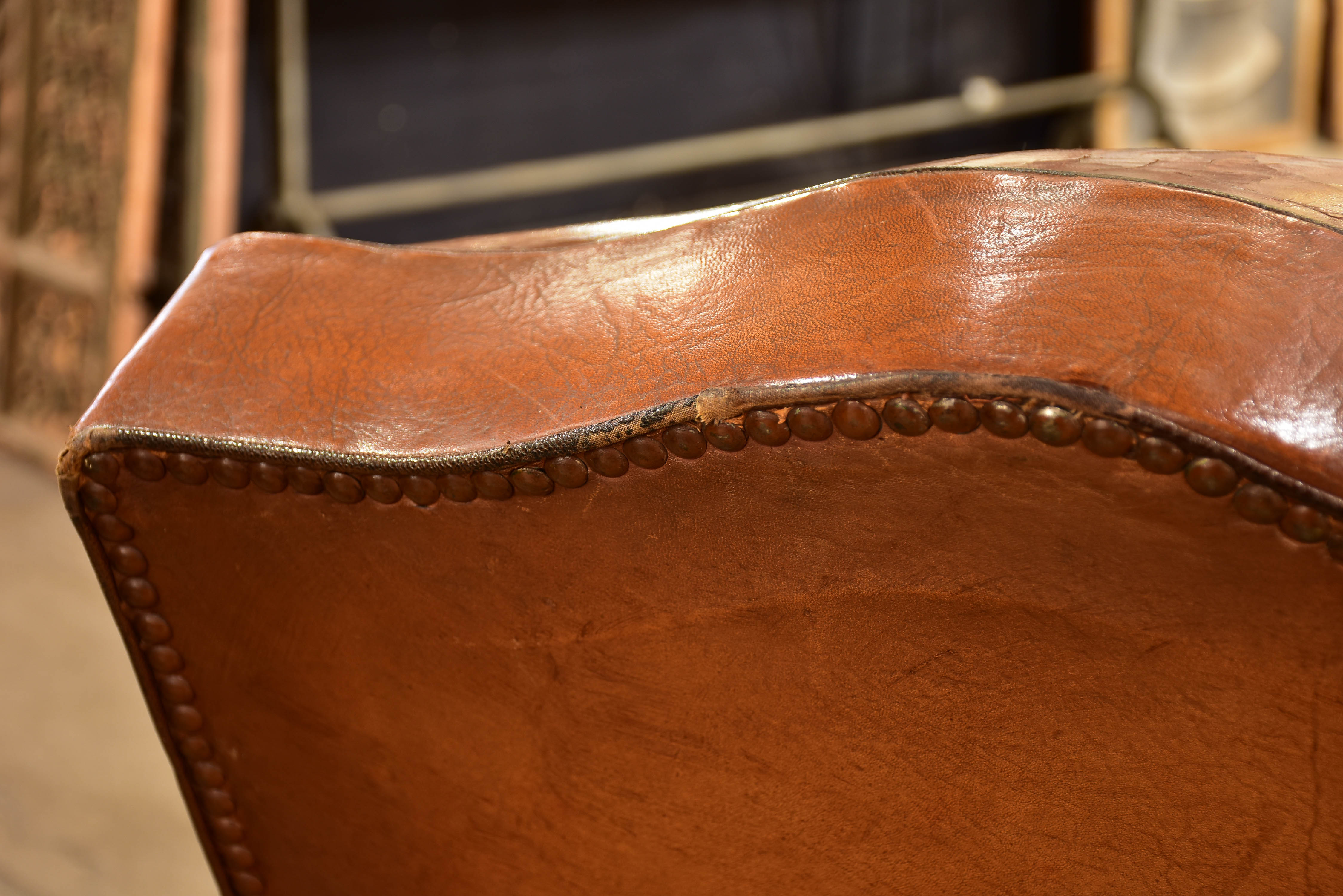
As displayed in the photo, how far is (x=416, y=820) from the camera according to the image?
2.07ft

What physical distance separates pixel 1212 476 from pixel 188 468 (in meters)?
0.47

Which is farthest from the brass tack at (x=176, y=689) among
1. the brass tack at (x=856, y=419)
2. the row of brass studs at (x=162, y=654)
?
the brass tack at (x=856, y=419)

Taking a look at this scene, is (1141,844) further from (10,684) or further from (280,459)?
(10,684)

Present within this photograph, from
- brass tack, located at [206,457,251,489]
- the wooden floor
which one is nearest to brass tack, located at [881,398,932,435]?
brass tack, located at [206,457,251,489]

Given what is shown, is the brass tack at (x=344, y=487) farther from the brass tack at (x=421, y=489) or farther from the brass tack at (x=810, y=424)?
the brass tack at (x=810, y=424)

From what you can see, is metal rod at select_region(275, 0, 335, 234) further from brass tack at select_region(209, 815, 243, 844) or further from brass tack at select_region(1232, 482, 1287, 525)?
brass tack at select_region(1232, 482, 1287, 525)

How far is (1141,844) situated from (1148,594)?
13cm

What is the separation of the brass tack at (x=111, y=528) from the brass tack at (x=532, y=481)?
23 cm

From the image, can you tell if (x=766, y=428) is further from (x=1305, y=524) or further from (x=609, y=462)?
(x=1305, y=524)

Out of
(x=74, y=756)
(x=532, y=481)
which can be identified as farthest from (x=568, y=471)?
(x=74, y=756)

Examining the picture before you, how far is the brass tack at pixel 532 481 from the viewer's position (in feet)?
1.66

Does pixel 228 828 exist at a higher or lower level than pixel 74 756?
higher

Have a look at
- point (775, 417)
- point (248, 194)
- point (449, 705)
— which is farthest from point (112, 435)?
point (248, 194)

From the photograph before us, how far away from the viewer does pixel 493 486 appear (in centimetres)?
51
